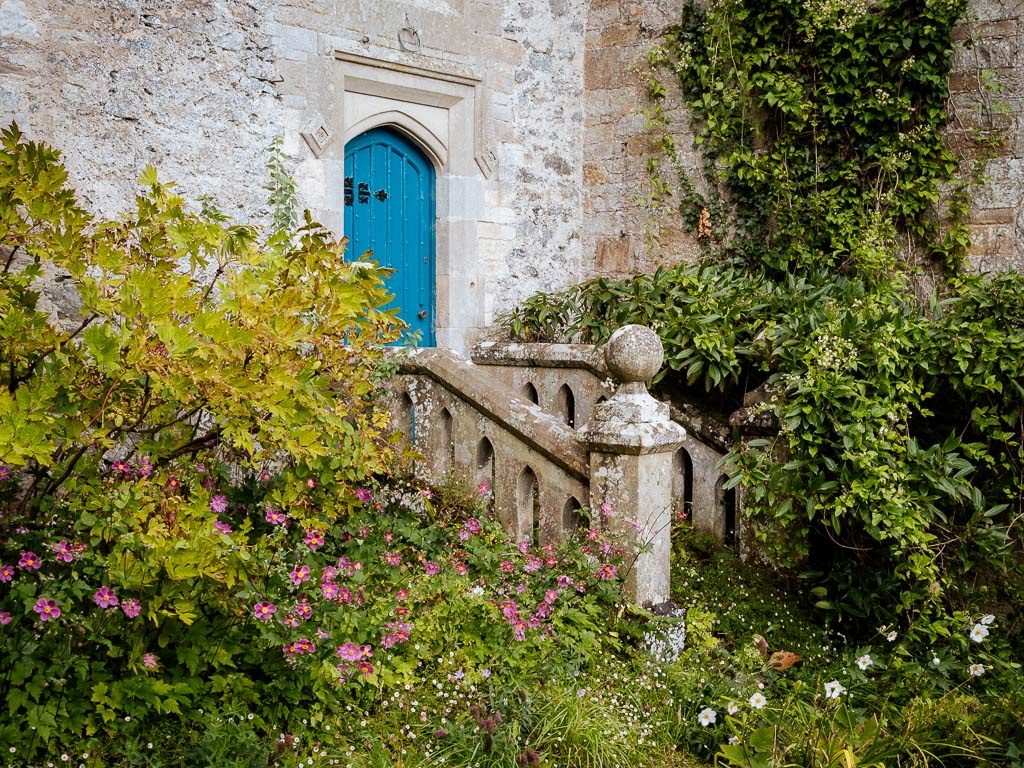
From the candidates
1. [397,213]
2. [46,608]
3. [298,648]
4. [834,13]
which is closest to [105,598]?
[46,608]

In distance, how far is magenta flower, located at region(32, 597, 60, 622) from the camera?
270 centimetres

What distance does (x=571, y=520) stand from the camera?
4.41 m

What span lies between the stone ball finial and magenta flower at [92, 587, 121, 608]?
232 cm

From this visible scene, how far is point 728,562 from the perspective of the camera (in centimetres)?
493

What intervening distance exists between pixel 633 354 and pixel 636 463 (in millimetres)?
497

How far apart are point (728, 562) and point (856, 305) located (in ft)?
5.23

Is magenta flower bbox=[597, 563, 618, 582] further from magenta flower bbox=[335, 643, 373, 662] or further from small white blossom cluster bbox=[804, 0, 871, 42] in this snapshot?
small white blossom cluster bbox=[804, 0, 871, 42]

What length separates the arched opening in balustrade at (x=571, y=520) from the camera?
4360 millimetres

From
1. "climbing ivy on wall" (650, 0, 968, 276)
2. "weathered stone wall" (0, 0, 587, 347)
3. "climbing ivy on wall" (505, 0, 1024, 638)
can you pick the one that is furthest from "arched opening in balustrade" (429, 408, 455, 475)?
"climbing ivy on wall" (650, 0, 968, 276)

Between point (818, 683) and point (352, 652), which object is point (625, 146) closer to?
point (818, 683)

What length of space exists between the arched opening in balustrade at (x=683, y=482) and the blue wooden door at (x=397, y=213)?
2560mm

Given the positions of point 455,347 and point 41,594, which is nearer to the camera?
point 41,594

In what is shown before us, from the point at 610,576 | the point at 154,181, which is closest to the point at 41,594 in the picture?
the point at 154,181

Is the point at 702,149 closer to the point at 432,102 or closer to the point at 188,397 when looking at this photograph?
the point at 432,102
